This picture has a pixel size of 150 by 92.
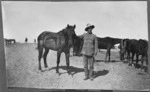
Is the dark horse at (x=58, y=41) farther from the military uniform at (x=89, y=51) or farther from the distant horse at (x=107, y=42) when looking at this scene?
the distant horse at (x=107, y=42)

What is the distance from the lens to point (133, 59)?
3426 millimetres

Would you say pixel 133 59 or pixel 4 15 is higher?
pixel 4 15

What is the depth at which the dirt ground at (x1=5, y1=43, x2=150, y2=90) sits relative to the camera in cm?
339

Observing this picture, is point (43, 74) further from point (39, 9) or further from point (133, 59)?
point (133, 59)

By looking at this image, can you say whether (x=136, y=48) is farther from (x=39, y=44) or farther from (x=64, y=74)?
(x=39, y=44)

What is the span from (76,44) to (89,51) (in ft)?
0.57

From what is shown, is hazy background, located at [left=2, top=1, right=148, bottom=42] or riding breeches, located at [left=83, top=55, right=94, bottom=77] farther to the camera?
riding breeches, located at [left=83, top=55, right=94, bottom=77]

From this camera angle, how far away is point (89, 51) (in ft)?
11.3

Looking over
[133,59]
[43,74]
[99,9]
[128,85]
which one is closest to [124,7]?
[99,9]

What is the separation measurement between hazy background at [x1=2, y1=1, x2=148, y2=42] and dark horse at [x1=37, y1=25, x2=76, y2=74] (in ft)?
0.20

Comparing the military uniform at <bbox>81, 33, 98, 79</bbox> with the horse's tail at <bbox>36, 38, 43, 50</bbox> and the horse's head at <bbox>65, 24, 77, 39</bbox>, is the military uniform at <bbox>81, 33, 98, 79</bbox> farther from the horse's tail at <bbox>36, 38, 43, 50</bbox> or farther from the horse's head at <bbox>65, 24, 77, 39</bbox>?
the horse's tail at <bbox>36, 38, 43, 50</bbox>

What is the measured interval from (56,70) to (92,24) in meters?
0.68

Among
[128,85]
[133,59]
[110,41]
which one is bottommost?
[128,85]

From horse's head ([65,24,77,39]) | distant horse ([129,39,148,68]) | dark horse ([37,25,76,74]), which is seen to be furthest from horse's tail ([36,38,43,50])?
distant horse ([129,39,148,68])
